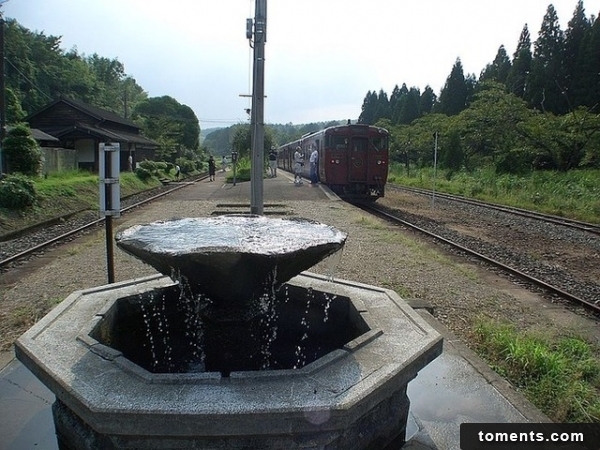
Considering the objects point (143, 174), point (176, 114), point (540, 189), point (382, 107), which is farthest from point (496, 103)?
point (176, 114)

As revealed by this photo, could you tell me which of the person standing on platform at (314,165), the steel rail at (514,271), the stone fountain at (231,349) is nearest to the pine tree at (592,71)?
the person standing on platform at (314,165)

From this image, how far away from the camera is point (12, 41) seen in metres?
49.1

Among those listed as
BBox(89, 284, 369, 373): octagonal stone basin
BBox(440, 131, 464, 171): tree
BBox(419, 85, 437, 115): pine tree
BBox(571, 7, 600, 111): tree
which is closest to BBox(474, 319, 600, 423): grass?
BBox(89, 284, 369, 373): octagonal stone basin

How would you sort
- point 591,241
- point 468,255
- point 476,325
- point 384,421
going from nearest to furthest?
1. point 384,421
2. point 476,325
3. point 468,255
4. point 591,241

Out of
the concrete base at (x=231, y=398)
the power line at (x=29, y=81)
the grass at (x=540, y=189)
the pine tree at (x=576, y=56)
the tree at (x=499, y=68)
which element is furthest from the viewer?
the power line at (x=29, y=81)

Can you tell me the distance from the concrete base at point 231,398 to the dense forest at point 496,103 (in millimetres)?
23665

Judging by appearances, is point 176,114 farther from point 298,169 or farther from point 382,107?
point 298,169

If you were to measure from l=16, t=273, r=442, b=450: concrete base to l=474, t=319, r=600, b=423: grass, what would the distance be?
1.26 metres

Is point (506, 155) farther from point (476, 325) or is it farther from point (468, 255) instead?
point (476, 325)

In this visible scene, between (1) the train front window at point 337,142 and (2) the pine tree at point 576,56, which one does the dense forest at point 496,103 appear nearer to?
(2) the pine tree at point 576,56

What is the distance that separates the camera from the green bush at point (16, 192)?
510 inches

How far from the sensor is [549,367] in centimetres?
402

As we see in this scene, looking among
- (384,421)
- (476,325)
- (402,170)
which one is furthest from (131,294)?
(402,170)

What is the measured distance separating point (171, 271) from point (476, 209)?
1622 centimetres
